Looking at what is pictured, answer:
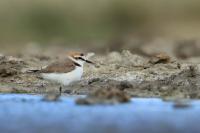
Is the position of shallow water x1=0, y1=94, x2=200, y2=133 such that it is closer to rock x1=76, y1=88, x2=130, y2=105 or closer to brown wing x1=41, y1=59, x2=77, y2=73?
rock x1=76, y1=88, x2=130, y2=105

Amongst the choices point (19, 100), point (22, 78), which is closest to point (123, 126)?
point (19, 100)

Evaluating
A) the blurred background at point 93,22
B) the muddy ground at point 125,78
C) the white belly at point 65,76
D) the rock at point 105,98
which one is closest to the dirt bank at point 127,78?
the muddy ground at point 125,78

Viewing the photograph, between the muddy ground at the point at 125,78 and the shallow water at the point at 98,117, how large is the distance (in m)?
1.24

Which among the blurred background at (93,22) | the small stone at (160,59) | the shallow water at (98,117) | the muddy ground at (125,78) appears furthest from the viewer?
the blurred background at (93,22)

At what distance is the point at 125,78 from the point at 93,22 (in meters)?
12.1

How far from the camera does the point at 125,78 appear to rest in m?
14.5

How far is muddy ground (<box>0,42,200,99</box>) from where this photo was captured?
13414 mm

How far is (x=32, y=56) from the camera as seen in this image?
1767 centimetres

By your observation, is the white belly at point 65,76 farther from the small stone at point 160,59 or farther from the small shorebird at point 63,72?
the small stone at point 160,59

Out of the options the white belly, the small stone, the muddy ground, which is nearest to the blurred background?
the muddy ground

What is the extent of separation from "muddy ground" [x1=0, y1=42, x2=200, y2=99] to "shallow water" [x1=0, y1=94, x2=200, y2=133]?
4.05ft

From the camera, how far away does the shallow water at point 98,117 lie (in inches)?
404

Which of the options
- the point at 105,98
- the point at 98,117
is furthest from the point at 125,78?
the point at 98,117

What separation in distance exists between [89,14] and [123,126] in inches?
661
